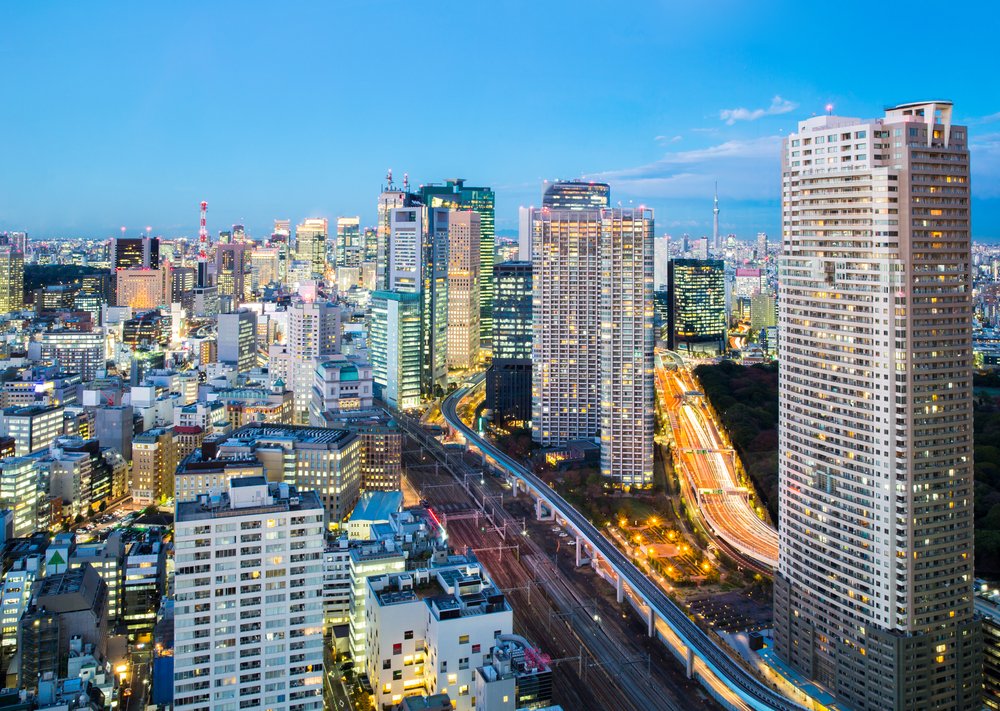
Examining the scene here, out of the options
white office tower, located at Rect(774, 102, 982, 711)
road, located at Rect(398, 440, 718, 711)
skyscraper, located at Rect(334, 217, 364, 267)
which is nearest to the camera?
white office tower, located at Rect(774, 102, 982, 711)

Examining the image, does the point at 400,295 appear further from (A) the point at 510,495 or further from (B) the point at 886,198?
(B) the point at 886,198

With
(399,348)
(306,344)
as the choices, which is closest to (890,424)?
(399,348)

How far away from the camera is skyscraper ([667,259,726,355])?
67188 millimetres

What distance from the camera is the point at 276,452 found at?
90.4 feet

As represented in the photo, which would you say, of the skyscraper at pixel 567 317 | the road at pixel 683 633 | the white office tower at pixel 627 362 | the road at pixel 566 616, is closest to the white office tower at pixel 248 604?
the road at pixel 566 616

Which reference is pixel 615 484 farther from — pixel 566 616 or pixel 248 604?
pixel 248 604

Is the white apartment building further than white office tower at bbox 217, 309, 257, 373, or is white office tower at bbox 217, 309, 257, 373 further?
white office tower at bbox 217, 309, 257, 373

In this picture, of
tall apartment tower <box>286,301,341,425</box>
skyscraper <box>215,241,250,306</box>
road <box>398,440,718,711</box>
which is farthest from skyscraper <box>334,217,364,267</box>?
road <box>398,440,718,711</box>

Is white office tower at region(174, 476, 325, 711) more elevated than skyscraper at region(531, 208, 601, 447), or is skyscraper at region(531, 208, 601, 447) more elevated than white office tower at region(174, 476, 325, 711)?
skyscraper at region(531, 208, 601, 447)

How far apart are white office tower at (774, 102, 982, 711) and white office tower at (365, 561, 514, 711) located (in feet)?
19.6

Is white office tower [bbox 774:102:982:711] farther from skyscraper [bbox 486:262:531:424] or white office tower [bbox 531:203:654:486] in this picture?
skyscraper [bbox 486:262:531:424]

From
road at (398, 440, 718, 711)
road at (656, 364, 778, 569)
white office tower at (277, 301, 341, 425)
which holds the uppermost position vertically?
white office tower at (277, 301, 341, 425)

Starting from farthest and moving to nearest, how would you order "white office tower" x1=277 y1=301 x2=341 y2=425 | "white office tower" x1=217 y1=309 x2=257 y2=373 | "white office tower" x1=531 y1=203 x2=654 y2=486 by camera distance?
"white office tower" x1=217 y1=309 x2=257 y2=373
"white office tower" x1=277 y1=301 x2=341 y2=425
"white office tower" x1=531 y1=203 x2=654 y2=486

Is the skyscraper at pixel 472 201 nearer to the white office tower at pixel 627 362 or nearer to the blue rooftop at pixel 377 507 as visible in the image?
the white office tower at pixel 627 362
